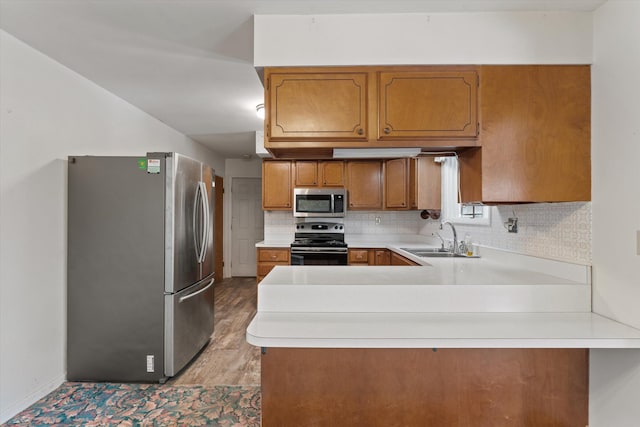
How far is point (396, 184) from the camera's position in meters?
4.38

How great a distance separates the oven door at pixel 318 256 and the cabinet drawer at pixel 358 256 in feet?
0.30

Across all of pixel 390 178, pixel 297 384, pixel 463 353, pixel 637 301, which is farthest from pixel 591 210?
pixel 390 178

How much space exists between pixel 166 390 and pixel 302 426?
145 cm

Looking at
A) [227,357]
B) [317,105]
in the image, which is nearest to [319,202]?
[227,357]

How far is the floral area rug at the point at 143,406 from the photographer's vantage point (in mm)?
2113

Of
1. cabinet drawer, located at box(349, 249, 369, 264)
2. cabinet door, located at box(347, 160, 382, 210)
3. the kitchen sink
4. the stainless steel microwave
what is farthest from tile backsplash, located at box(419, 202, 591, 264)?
the stainless steel microwave

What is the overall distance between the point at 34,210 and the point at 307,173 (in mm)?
2931

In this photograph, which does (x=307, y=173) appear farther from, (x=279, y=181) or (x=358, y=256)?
(x=358, y=256)

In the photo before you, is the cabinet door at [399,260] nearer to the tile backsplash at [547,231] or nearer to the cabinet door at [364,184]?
the tile backsplash at [547,231]

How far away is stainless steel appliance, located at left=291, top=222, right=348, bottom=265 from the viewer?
160 inches

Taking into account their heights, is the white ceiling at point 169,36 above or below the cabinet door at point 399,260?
above

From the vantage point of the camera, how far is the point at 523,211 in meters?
2.27

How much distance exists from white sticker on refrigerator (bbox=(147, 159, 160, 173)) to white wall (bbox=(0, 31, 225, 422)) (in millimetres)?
668

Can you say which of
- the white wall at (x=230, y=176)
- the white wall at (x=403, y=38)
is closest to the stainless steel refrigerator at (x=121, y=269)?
the white wall at (x=403, y=38)
